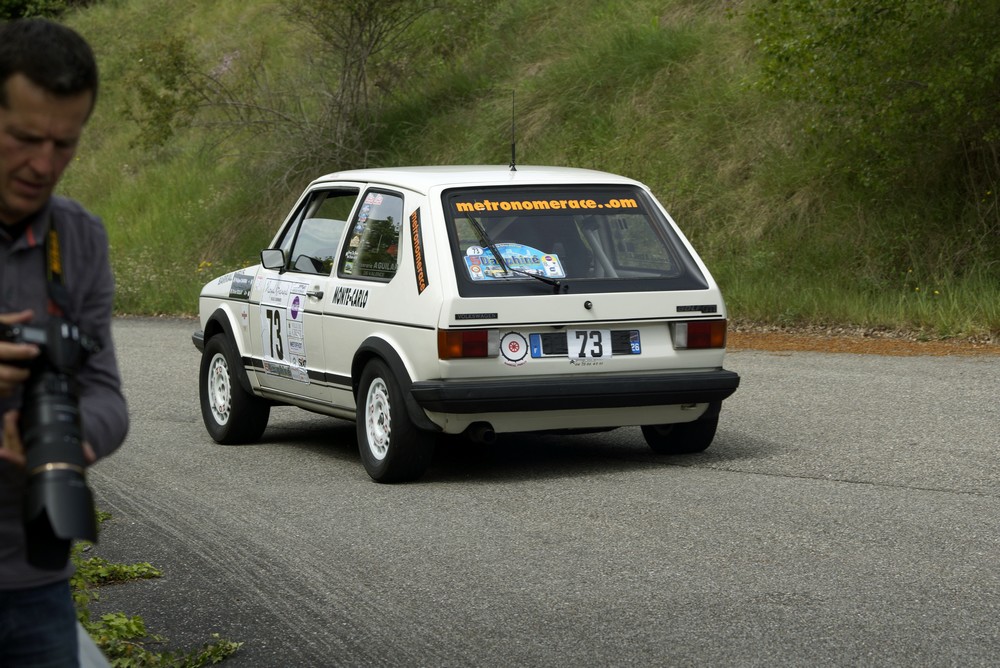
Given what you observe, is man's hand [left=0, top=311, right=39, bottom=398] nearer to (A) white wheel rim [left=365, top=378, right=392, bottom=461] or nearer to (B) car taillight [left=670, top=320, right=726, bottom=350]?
(A) white wheel rim [left=365, top=378, right=392, bottom=461]

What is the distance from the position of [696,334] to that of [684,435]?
0.76 meters

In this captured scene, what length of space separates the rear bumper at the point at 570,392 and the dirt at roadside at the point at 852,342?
6.14m

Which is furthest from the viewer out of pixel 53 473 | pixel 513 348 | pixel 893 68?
pixel 893 68

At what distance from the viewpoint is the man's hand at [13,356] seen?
8.29 ft

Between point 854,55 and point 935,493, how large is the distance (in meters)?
10.2

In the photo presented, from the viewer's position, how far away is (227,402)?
35.7ft

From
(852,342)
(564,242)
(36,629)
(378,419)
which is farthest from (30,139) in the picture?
(852,342)

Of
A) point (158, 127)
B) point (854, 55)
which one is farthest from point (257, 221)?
point (854, 55)

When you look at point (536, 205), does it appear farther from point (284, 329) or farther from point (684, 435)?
point (284, 329)

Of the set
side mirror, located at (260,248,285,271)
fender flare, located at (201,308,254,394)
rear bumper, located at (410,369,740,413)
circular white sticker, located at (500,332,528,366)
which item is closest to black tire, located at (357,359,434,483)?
rear bumper, located at (410,369,740,413)

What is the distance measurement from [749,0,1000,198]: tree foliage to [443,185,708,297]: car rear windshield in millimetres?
8200

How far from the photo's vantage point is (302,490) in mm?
8766

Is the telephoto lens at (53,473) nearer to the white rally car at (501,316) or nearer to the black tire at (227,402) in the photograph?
the white rally car at (501,316)

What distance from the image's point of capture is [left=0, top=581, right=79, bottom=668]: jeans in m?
2.76
